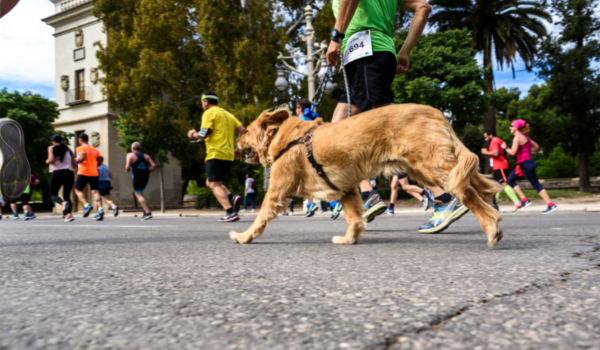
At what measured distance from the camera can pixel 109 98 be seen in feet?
74.9

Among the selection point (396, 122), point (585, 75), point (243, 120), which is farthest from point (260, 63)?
point (585, 75)

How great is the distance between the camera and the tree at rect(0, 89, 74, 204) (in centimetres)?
2852

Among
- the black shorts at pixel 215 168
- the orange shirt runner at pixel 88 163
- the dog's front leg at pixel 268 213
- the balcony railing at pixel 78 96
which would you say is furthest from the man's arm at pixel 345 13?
the balcony railing at pixel 78 96

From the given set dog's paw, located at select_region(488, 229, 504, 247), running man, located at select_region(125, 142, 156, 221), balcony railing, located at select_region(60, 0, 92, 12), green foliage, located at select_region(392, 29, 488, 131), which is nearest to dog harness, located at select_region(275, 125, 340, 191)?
dog's paw, located at select_region(488, 229, 504, 247)

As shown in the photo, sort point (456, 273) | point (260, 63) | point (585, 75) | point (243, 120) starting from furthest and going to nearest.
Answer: point (585, 75), point (260, 63), point (243, 120), point (456, 273)

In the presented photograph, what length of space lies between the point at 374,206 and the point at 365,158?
4.28 feet

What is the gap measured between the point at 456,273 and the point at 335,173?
1622 mm

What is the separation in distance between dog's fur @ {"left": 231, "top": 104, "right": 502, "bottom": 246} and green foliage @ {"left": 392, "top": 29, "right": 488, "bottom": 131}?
74.2 feet

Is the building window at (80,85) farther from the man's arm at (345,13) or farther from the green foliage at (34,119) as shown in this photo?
the man's arm at (345,13)

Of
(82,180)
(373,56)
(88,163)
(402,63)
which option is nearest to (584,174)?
(88,163)

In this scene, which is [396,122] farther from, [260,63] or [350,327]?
[260,63]

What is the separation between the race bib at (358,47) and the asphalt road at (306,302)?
2157 mm

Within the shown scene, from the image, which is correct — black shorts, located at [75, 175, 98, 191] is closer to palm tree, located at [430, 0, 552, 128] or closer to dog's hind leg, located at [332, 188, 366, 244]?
dog's hind leg, located at [332, 188, 366, 244]

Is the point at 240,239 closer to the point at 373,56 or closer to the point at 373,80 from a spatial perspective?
the point at 373,80
